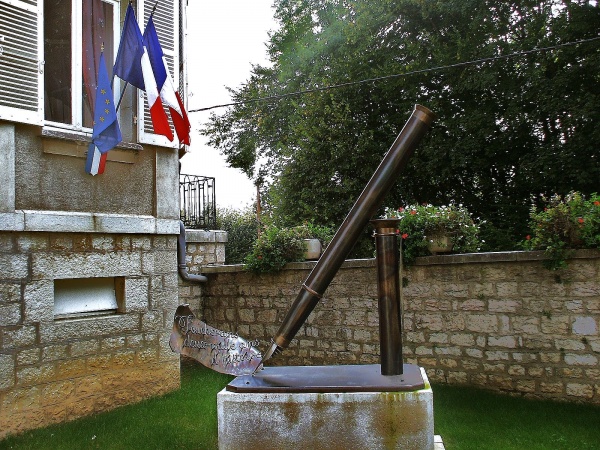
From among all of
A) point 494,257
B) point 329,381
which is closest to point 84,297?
point 329,381

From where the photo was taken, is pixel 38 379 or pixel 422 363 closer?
pixel 38 379

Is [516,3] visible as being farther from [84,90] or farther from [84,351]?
[84,351]

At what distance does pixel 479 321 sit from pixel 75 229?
4.65 meters

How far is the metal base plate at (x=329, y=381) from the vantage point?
132 inches

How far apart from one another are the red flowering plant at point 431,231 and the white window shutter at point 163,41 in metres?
3.11

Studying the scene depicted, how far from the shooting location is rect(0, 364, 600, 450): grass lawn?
16.7ft

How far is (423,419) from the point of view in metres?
3.29

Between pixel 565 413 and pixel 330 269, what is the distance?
11.8 ft

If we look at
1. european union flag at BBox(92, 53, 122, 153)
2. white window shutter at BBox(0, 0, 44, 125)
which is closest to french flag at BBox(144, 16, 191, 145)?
european union flag at BBox(92, 53, 122, 153)

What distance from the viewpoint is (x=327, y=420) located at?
11.0 ft

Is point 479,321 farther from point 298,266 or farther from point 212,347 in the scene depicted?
point 212,347

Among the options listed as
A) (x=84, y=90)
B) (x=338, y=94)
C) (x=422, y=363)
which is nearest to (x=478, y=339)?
(x=422, y=363)

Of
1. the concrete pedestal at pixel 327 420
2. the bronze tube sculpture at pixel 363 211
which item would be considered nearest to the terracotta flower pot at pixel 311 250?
the bronze tube sculpture at pixel 363 211

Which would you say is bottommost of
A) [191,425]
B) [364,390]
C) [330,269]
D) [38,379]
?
[191,425]
